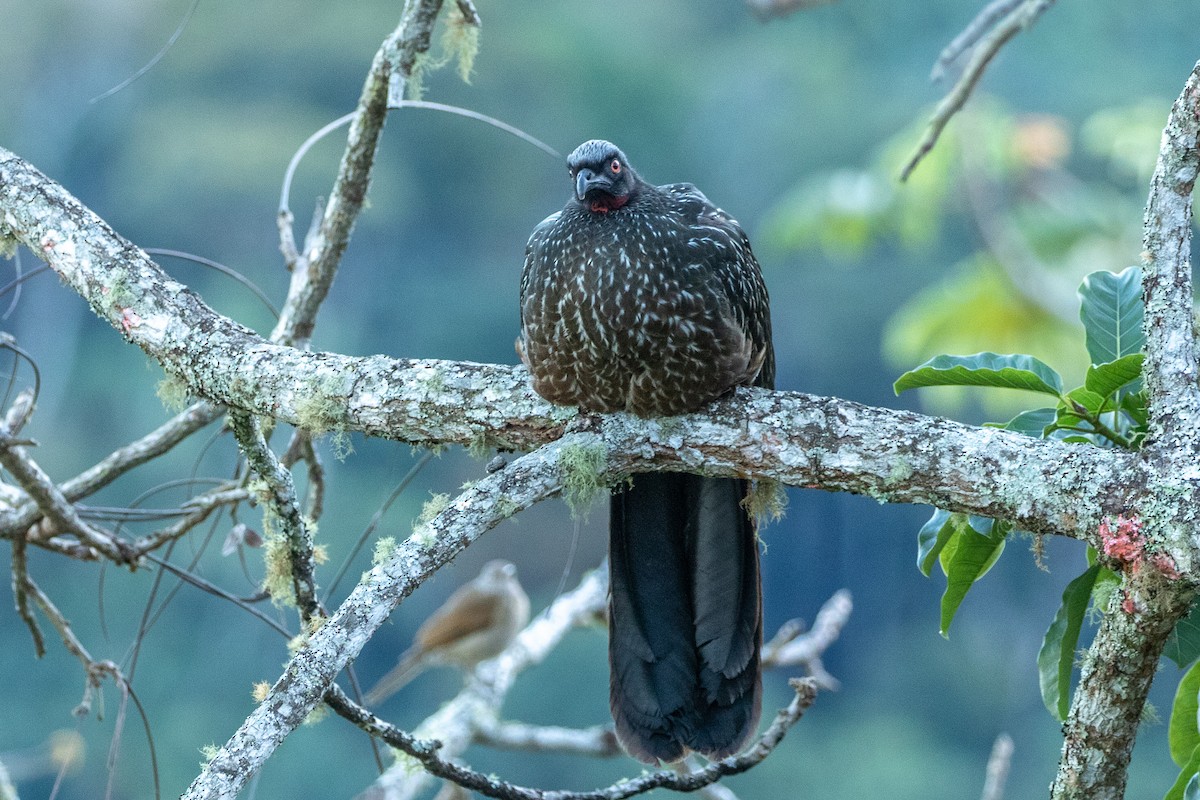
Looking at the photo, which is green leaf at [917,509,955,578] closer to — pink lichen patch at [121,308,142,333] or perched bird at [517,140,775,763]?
perched bird at [517,140,775,763]

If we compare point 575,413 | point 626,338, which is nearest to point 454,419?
point 575,413

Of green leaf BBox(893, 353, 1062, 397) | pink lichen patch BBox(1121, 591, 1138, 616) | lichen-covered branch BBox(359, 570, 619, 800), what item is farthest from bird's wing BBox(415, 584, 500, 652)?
pink lichen patch BBox(1121, 591, 1138, 616)

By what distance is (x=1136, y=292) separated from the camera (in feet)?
6.65

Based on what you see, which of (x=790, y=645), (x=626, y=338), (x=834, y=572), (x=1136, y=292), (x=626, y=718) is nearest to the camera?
(x=1136, y=292)

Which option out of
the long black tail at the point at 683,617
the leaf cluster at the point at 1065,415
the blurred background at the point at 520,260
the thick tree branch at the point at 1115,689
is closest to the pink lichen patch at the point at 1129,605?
the thick tree branch at the point at 1115,689

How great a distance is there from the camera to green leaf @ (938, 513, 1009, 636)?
6.68 ft

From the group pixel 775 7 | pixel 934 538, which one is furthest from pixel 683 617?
pixel 775 7

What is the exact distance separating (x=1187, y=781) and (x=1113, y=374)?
699mm

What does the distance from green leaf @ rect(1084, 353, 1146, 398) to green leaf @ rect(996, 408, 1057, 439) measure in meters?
0.14

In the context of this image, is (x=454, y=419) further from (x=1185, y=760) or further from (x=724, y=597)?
(x=1185, y=760)

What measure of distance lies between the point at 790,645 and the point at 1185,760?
6.17ft

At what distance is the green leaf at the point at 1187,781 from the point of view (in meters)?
1.85

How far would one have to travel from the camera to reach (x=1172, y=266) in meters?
1.79

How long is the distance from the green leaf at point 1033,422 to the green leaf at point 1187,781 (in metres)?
0.58
